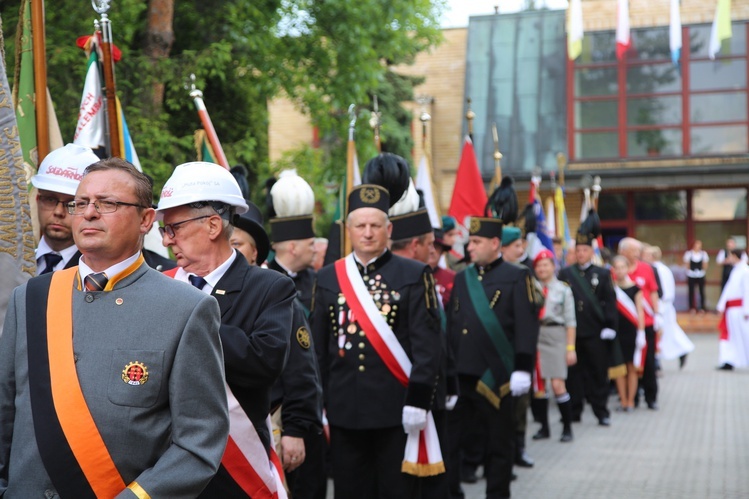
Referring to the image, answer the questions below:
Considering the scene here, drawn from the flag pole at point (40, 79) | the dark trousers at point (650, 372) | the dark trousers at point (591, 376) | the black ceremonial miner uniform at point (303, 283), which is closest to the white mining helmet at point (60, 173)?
the flag pole at point (40, 79)

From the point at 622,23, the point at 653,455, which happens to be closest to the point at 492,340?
the point at 653,455

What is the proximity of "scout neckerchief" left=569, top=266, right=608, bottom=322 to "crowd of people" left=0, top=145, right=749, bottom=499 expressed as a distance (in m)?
1.04

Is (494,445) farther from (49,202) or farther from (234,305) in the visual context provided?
(234,305)

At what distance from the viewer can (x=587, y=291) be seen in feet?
42.4

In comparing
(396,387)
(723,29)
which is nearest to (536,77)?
(723,29)

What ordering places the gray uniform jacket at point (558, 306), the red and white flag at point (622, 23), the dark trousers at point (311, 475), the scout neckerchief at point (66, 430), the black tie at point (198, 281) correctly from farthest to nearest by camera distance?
the red and white flag at point (622, 23) → the gray uniform jacket at point (558, 306) → the dark trousers at point (311, 475) → the black tie at point (198, 281) → the scout neckerchief at point (66, 430)

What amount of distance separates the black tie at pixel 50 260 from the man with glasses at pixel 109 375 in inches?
72.5

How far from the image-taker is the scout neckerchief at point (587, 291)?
1279 cm

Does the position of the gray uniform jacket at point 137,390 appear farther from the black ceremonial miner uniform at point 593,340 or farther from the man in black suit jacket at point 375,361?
the black ceremonial miner uniform at point 593,340

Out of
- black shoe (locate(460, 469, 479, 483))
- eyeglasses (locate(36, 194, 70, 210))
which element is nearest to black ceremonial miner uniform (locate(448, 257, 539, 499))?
black shoe (locate(460, 469, 479, 483))

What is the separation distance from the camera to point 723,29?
1576 centimetres

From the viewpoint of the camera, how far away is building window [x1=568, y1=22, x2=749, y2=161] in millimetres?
28766

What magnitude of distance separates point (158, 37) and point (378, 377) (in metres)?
6.98

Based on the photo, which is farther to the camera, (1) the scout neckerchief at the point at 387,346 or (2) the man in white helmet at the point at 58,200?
(1) the scout neckerchief at the point at 387,346
